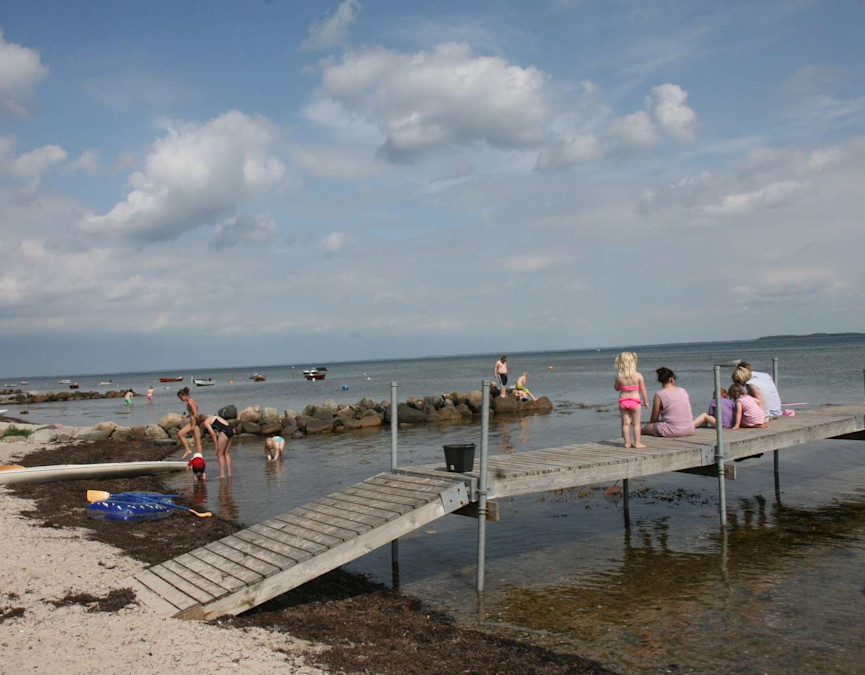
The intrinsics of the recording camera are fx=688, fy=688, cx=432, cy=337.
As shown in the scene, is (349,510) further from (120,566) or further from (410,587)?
(120,566)

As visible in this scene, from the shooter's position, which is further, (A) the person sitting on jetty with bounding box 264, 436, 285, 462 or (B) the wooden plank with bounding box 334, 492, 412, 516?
(A) the person sitting on jetty with bounding box 264, 436, 285, 462

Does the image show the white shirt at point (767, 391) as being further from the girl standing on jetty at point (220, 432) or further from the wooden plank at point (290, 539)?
the girl standing on jetty at point (220, 432)

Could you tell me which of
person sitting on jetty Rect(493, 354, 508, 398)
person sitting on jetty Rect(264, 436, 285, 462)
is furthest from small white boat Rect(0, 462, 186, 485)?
person sitting on jetty Rect(493, 354, 508, 398)

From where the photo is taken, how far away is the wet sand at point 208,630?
5734mm

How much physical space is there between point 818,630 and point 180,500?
11.3 meters

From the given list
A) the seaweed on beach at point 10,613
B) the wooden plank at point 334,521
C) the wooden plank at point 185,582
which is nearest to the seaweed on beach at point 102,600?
the seaweed on beach at point 10,613

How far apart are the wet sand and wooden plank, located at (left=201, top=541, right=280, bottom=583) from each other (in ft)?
1.36

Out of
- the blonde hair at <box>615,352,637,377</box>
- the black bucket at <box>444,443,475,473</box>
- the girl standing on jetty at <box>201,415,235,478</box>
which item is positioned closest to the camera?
the black bucket at <box>444,443,475,473</box>

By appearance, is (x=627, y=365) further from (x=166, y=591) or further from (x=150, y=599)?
(x=150, y=599)

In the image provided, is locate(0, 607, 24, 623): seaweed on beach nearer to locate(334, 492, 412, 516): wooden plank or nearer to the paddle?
locate(334, 492, 412, 516): wooden plank

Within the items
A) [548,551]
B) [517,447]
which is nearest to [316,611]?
[548,551]

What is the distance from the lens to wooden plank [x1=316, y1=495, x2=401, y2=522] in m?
7.87

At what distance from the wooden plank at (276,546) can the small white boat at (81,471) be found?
27.1ft

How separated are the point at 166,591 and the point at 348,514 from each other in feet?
7.04
